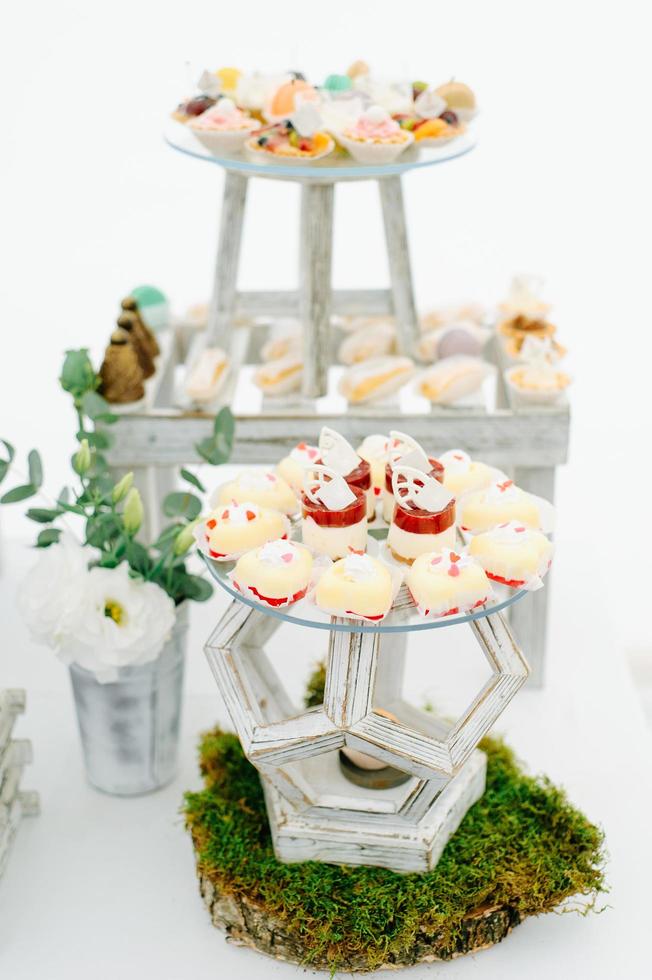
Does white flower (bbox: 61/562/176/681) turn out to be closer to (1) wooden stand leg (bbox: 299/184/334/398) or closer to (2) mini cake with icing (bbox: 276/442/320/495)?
(2) mini cake with icing (bbox: 276/442/320/495)

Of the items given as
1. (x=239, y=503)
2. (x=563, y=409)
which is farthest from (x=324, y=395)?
(x=239, y=503)

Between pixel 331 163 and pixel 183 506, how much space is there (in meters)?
0.52

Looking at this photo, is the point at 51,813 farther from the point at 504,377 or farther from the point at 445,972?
the point at 504,377

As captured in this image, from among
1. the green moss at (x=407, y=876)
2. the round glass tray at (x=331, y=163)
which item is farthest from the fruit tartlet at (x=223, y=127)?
the green moss at (x=407, y=876)

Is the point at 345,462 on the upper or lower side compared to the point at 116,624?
upper

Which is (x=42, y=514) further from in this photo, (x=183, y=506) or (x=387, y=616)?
(x=387, y=616)

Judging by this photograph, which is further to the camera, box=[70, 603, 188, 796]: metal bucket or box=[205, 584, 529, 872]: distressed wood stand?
box=[70, 603, 188, 796]: metal bucket

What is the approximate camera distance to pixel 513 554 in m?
1.38

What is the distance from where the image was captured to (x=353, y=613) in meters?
1.32

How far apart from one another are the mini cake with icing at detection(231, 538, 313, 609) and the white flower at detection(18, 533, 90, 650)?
12.1 inches

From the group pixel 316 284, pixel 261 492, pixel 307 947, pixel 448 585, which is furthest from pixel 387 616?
pixel 316 284

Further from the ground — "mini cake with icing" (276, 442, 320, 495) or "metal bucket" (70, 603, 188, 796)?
"mini cake with icing" (276, 442, 320, 495)

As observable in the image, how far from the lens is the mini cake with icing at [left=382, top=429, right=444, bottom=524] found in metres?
1.44

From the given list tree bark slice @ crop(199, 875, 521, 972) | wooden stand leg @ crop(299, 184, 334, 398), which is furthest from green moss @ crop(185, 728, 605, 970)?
wooden stand leg @ crop(299, 184, 334, 398)
